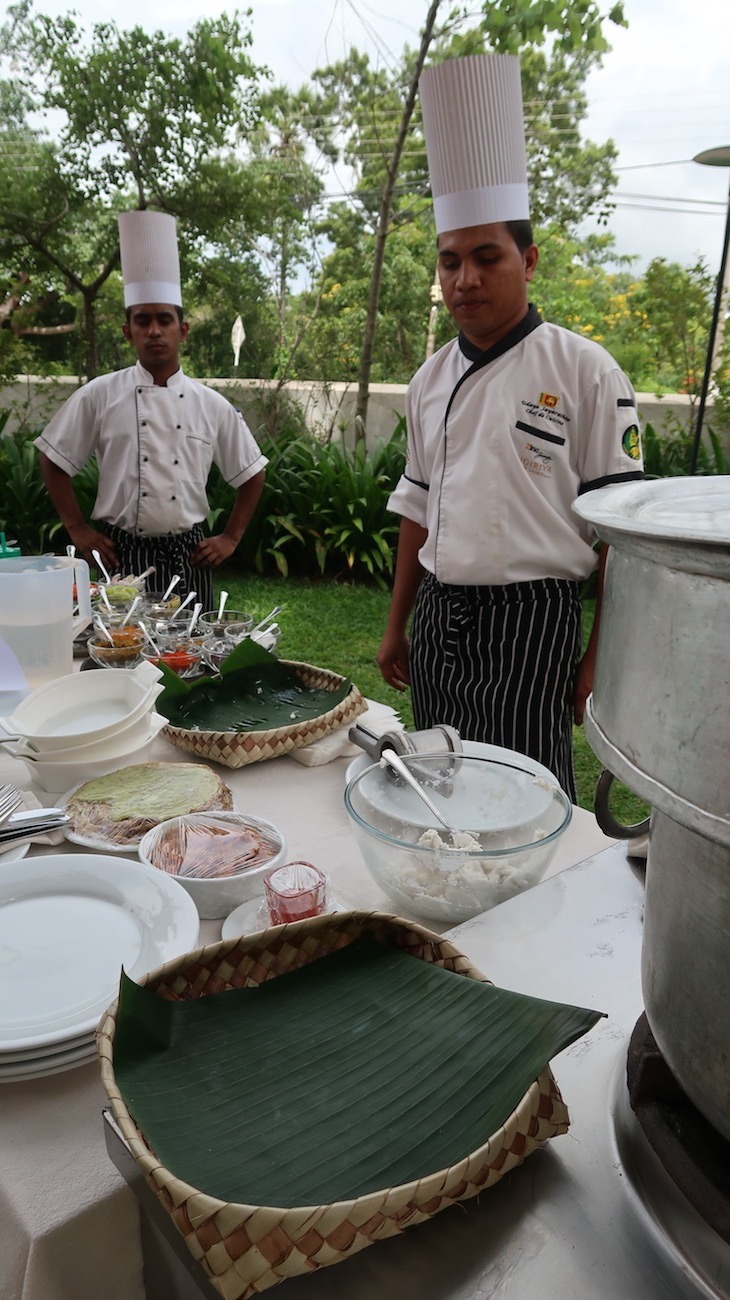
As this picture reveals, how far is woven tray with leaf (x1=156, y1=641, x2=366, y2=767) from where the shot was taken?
1.46m

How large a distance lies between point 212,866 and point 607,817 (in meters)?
0.52

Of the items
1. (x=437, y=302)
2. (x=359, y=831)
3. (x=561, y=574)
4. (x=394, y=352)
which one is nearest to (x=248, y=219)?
(x=437, y=302)

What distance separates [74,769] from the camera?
133 centimetres

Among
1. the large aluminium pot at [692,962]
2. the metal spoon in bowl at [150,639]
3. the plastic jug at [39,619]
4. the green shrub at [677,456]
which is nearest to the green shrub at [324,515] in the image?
the green shrub at [677,456]

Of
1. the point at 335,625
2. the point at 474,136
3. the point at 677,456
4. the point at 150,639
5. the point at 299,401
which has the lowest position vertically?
the point at 335,625

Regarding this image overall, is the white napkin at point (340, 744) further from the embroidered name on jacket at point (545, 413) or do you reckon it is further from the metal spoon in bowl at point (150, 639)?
the embroidered name on jacket at point (545, 413)

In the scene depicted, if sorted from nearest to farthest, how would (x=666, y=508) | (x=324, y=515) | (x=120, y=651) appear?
(x=666, y=508) → (x=120, y=651) → (x=324, y=515)

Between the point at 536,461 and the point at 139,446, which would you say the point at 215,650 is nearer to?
the point at 536,461

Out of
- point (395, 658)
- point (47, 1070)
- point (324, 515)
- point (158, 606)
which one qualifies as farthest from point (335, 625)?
point (47, 1070)

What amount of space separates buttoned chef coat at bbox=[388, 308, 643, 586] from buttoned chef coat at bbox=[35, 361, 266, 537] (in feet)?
5.67

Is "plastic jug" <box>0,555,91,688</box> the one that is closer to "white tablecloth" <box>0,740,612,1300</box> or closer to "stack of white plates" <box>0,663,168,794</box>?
"stack of white plates" <box>0,663,168,794</box>

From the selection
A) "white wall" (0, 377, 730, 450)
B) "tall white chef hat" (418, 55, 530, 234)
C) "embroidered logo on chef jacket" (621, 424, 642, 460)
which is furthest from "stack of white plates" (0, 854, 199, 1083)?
"white wall" (0, 377, 730, 450)

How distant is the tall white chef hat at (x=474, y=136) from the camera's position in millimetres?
2174

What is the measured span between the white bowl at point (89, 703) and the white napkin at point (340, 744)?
0.28 meters
